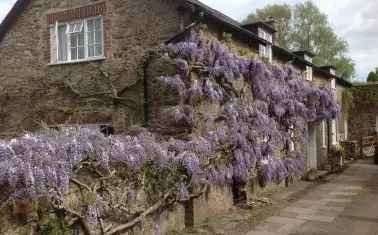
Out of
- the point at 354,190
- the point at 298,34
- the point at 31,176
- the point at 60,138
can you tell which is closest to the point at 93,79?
the point at 60,138

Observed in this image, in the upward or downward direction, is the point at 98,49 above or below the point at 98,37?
below

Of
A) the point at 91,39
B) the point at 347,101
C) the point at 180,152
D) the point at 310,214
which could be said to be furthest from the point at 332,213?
the point at 347,101

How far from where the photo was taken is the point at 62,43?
11953 millimetres

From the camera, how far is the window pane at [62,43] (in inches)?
468

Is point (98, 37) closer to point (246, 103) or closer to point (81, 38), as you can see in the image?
point (81, 38)

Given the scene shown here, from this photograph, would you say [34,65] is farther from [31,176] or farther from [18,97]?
[31,176]

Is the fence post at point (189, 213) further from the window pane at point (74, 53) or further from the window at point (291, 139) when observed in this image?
the window at point (291, 139)

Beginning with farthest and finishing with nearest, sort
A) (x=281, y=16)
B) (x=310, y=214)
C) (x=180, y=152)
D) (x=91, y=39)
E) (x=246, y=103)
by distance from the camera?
1. (x=281, y=16)
2. (x=91, y=39)
3. (x=246, y=103)
4. (x=310, y=214)
5. (x=180, y=152)

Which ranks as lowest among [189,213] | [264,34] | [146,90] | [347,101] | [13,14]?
[189,213]

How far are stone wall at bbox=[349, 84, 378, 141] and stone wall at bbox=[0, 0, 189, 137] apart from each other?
17599mm

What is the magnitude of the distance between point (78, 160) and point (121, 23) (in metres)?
5.90

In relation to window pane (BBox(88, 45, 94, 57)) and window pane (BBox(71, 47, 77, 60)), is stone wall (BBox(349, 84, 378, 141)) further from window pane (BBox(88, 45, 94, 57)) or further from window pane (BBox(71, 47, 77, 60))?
window pane (BBox(71, 47, 77, 60))

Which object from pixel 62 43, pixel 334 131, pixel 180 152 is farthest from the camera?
pixel 334 131

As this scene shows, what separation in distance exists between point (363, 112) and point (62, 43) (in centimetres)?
1867
